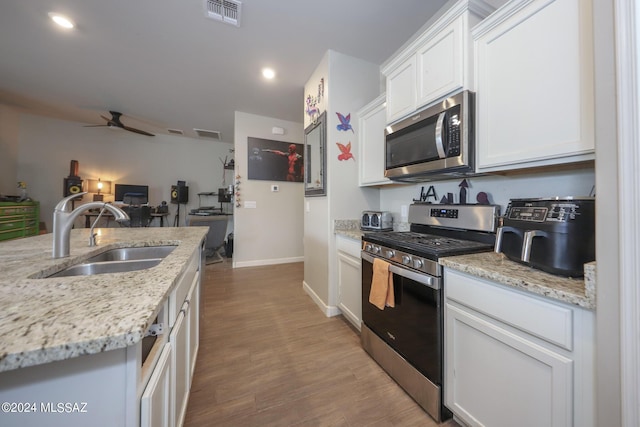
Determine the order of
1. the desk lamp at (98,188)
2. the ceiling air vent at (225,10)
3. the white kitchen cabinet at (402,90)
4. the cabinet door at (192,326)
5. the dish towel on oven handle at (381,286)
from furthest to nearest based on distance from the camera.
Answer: the desk lamp at (98,188)
the ceiling air vent at (225,10)
the white kitchen cabinet at (402,90)
the dish towel on oven handle at (381,286)
the cabinet door at (192,326)

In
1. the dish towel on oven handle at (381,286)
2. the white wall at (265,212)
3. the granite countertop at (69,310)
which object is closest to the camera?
the granite countertop at (69,310)

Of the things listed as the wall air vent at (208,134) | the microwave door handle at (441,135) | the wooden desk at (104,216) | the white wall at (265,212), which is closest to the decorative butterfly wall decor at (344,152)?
the microwave door handle at (441,135)

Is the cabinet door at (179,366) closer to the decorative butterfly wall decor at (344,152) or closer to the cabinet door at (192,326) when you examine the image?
the cabinet door at (192,326)

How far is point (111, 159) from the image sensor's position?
4.84 metres

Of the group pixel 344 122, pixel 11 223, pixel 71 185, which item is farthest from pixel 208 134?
pixel 344 122

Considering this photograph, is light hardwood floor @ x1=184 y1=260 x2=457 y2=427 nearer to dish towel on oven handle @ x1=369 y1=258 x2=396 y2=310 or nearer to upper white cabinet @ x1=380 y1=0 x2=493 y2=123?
dish towel on oven handle @ x1=369 y1=258 x2=396 y2=310

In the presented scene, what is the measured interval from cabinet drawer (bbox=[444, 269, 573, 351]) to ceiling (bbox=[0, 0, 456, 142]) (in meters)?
2.09

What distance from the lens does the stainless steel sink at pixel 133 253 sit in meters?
1.34

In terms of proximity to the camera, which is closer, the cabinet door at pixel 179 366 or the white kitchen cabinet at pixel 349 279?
the cabinet door at pixel 179 366

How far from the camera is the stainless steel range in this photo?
1167 mm

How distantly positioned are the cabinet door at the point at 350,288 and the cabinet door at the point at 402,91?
1187 millimetres

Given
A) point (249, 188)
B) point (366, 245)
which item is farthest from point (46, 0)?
point (366, 245)

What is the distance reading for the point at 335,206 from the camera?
7.52 ft

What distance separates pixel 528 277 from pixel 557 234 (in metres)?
0.19
